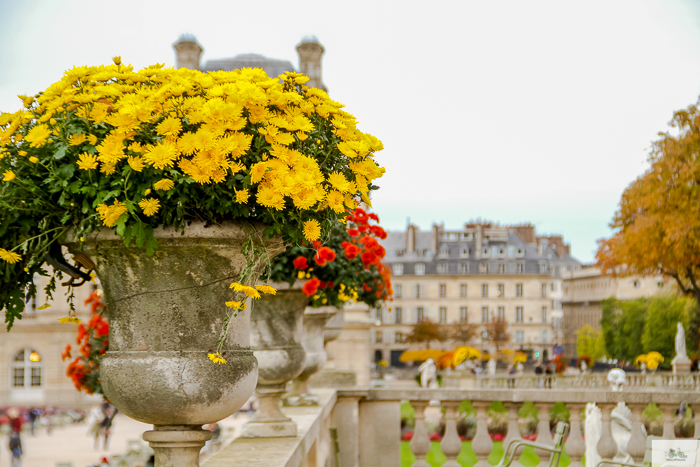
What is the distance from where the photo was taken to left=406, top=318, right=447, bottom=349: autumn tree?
2438 inches

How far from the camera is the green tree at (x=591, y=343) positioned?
61.2 metres

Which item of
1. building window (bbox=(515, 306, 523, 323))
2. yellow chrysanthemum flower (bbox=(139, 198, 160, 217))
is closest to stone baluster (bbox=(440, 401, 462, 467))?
yellow chrysanthemum flower (bbox=(139, 198, 160, 217))

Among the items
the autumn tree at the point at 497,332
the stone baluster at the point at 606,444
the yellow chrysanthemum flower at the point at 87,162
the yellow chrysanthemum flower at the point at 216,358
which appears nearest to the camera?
the yellow chrysanthemum flower at the point at 87,162

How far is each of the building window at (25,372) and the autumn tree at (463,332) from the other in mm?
34113

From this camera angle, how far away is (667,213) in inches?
713

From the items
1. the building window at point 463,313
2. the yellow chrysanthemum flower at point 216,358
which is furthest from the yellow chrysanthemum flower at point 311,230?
the building window at point 463,313

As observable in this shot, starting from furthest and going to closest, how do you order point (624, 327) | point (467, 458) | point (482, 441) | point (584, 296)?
point (584, 296) → point (624, 327) → point (467, 458) → point (482, 441)

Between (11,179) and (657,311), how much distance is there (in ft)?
164

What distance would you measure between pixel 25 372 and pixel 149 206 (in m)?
40.1

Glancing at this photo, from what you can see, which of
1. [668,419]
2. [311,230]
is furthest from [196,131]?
[668,419]

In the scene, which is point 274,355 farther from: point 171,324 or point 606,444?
point 606,444

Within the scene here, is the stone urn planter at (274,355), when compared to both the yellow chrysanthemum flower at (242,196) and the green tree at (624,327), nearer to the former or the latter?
the yellow chrysanthemum flower at (242,196)

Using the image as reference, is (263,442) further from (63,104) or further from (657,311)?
(657,311)

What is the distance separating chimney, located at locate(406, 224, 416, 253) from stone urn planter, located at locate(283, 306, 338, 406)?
6327cm
